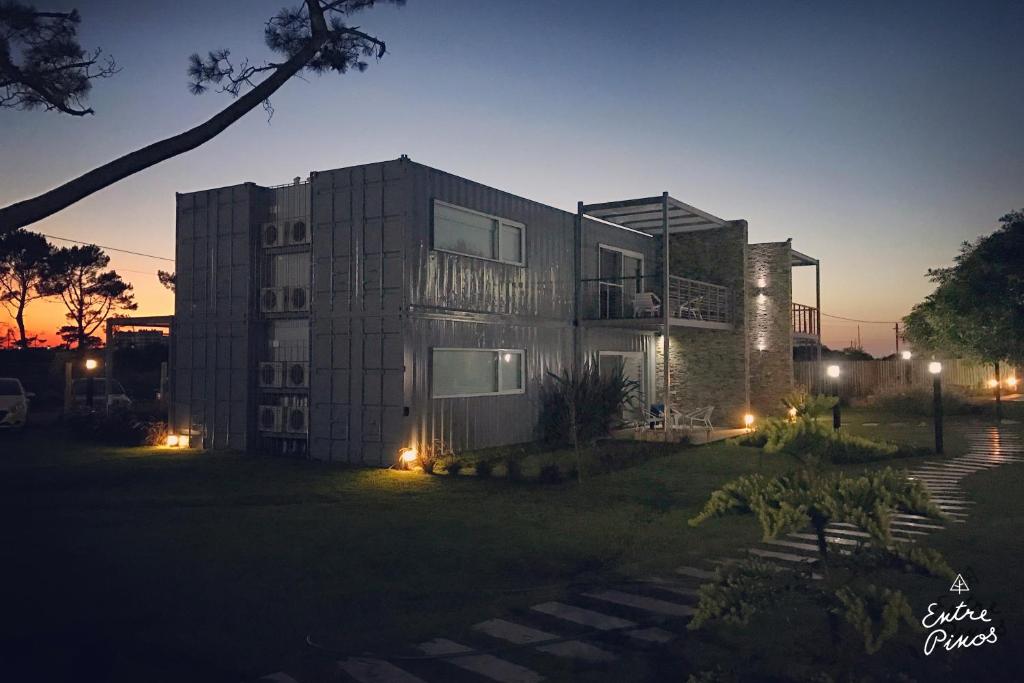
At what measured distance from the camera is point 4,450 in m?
17.2

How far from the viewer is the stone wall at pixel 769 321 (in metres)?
23.2

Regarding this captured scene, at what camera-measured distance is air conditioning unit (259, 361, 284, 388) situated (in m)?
16.2

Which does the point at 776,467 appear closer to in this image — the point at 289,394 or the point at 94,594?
the point at 289,394

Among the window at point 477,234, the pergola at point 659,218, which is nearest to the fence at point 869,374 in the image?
the pergola at point 659,218

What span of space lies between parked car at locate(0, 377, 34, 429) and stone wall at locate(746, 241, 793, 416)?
20.2 metres

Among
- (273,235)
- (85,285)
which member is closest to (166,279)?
(85,285)

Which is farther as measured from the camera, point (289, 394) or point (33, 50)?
point (289, 394)

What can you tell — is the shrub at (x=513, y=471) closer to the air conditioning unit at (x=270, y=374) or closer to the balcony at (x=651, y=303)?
the air conditioning unit at (x=270, y=374)

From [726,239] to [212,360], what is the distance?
13.8 meters

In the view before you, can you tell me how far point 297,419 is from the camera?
15766 millimetres

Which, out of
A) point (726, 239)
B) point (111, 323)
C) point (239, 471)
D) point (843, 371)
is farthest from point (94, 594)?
point (843, 371)

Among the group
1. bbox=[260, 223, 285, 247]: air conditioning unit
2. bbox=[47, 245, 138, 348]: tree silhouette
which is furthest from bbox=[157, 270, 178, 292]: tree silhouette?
bbox=[260, 223, 285, 247]: air conditioning unit

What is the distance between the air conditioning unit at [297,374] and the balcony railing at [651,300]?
7.12m

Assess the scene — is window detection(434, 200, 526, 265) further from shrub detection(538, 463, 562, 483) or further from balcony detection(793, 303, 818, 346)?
balcony detection(793, 303, 818, 346)
